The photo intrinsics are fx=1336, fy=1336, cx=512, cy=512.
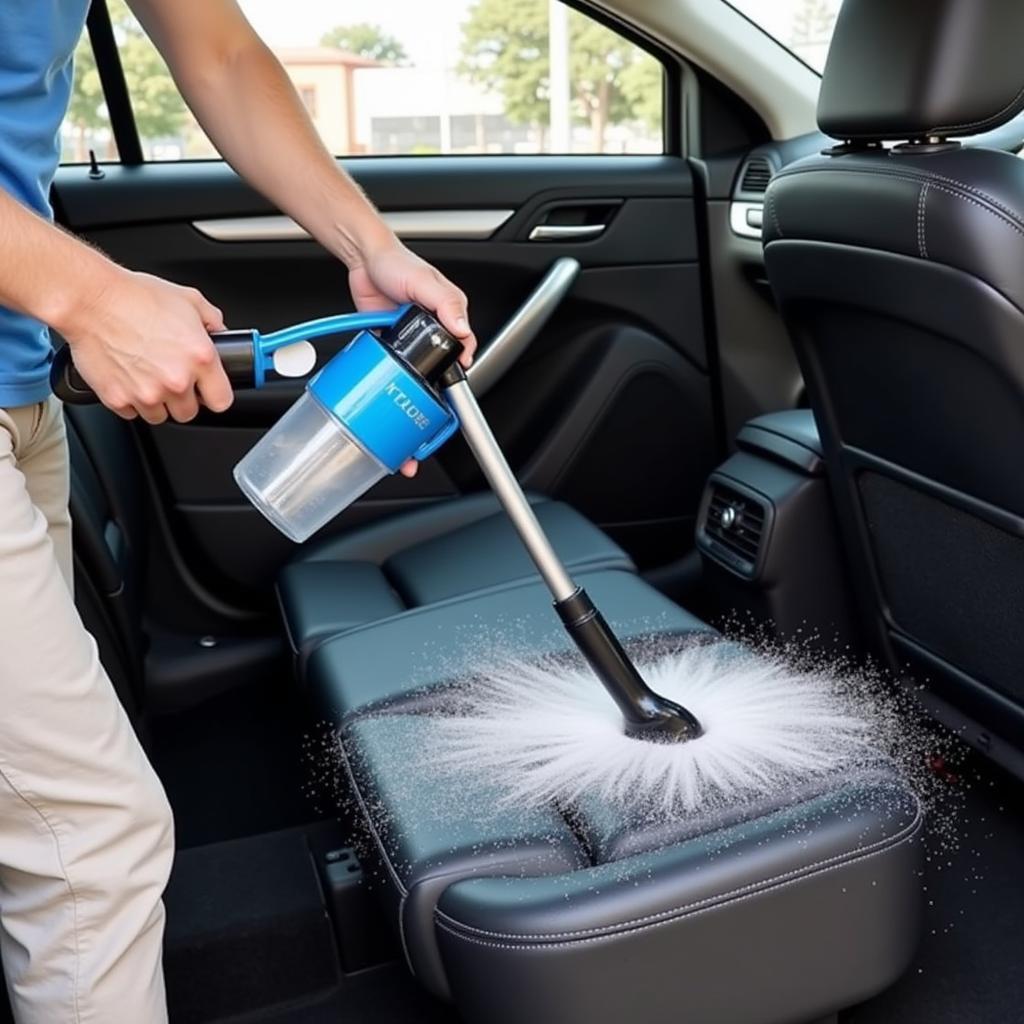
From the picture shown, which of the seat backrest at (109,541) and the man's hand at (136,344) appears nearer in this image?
the man's hand at (136,344)

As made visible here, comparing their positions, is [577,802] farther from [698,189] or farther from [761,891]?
[698,189]

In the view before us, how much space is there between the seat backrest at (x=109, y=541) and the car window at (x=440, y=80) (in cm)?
60

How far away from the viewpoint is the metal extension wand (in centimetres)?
130

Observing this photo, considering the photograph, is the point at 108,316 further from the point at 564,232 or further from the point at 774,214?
the point at 564,232

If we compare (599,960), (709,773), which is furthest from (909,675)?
(599,960)

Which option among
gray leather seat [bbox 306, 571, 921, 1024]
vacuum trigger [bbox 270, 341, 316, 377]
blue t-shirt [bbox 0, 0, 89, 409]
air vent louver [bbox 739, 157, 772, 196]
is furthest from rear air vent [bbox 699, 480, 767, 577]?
blue t-shirt [bbox 0, 0, 89, 409]

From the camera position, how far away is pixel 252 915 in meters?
1.67

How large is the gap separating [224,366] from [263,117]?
1.39ft

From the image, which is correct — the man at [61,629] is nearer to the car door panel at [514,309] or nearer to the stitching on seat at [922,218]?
the stitching on seat at [922,218]

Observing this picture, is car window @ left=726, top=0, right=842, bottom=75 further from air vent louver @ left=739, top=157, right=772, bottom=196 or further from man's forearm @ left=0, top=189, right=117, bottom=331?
man's forearm @ left=0, top=189, right=117, bottom=331

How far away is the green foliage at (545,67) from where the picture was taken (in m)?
2.45

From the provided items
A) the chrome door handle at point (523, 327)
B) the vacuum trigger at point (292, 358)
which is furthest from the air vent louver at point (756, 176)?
the vacuum trigger at point (292, 358)

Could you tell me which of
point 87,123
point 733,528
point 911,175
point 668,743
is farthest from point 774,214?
point 87,123

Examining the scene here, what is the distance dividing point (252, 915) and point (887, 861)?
0.81 metres
